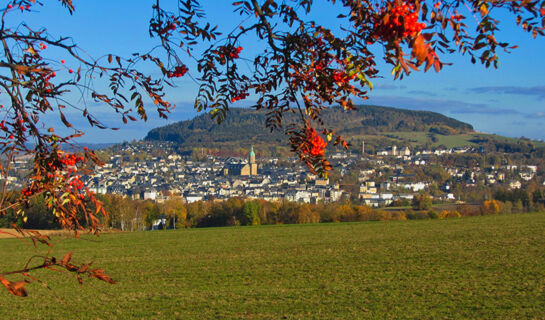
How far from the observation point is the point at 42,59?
308 centimetres

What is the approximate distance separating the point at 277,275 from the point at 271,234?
14.5 meters

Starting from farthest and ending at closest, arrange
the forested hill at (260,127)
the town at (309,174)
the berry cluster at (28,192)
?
the forested hill at (260,127) < the town at (309,174) < the berry cluster at (28,192)

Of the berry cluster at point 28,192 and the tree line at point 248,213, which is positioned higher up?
the berry cluster at point 28,192

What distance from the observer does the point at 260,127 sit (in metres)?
Answer: 136

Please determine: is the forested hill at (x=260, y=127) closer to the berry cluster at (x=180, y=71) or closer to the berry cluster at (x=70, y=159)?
the berry cluster at (x=180, y=71)

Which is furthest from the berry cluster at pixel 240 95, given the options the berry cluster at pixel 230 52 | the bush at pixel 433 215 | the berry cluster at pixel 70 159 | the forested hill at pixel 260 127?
the forested hill at pixel 260 127

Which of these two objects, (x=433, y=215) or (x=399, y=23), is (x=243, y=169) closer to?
(x=433, y=215)

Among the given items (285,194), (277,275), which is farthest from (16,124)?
(285,194)

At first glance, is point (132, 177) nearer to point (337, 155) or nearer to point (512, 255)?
point (337, 155)

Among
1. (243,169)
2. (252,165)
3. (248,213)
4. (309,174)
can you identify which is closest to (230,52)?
(248,213)

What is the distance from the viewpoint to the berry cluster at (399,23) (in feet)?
5.60

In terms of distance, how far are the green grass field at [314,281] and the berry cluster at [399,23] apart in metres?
2.62

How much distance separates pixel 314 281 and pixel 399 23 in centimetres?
1174

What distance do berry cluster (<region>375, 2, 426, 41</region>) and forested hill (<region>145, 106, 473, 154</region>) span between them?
117 m
